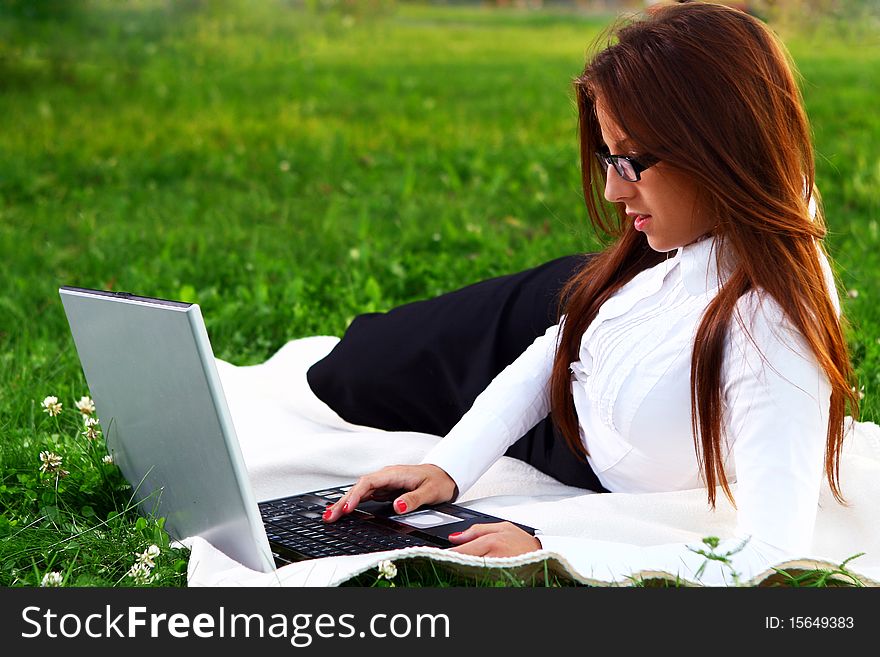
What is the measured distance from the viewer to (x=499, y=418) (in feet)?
8.51

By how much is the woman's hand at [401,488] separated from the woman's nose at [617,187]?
696 mm

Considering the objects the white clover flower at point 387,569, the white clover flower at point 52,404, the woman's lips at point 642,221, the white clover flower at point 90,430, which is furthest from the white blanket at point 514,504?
the woman's lips at point 642,221

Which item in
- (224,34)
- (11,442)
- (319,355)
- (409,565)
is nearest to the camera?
(409,565)

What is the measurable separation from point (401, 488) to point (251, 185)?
182 inches

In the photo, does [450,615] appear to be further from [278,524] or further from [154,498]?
[154,498]

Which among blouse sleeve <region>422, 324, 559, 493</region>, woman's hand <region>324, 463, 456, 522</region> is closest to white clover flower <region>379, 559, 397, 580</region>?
woman's hand <region>324, 463, 456, 522</region>

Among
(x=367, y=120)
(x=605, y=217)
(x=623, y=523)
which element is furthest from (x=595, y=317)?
(x=367, y=120)

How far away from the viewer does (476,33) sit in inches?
544

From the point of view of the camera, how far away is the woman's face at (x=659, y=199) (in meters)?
2.13

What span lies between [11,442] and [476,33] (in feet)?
37.7

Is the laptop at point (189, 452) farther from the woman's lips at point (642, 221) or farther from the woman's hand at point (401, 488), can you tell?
the woman's lips at point (642, 221)

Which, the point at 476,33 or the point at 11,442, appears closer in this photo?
the point at 11,442

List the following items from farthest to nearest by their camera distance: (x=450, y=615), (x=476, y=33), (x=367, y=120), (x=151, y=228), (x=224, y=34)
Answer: (x=476, y=33), (x=224, y=34), (x=367, y=120), (x=151, y=228), (x=450, y=615)

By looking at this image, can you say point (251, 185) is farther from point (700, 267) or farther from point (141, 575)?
point (700, 267)
